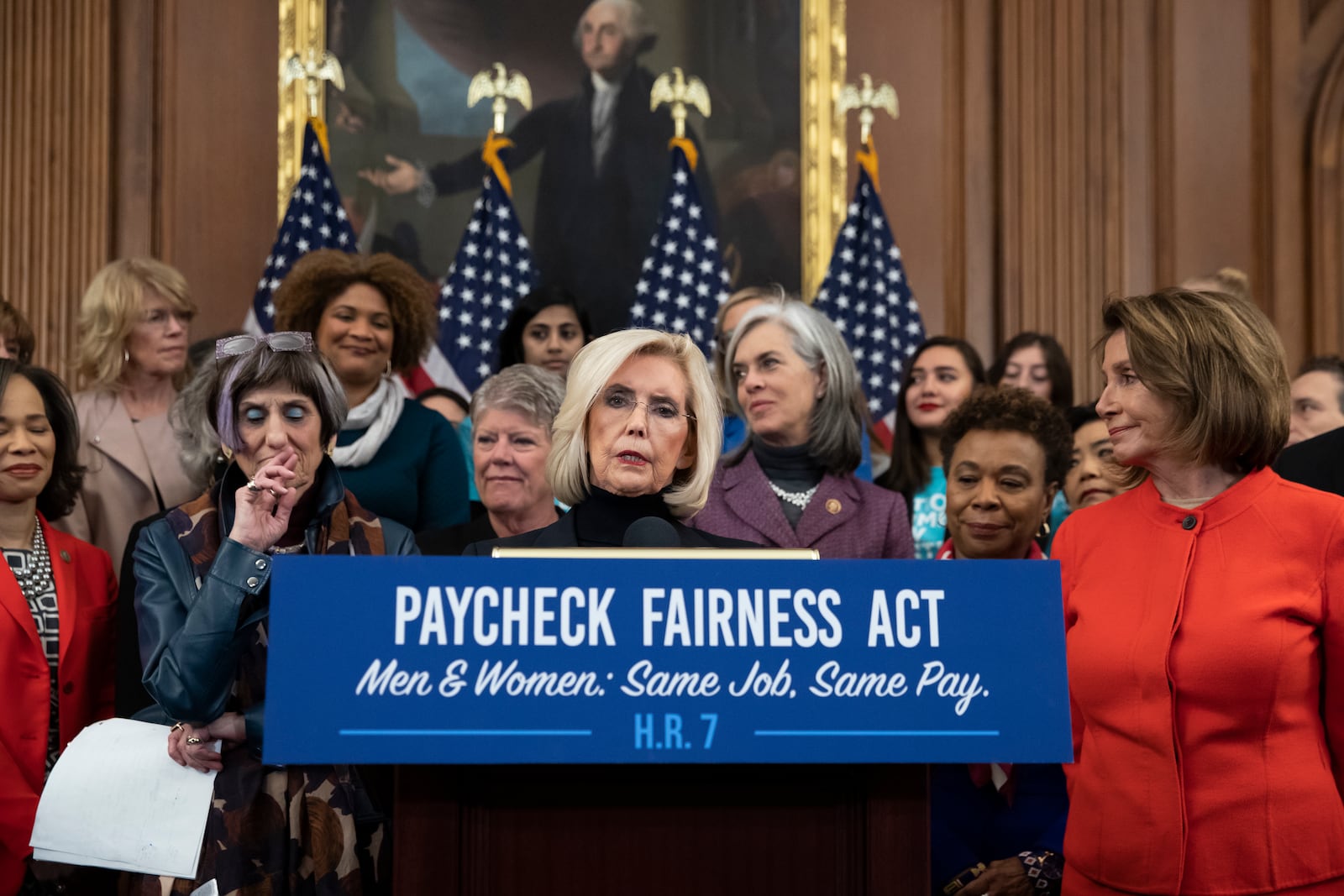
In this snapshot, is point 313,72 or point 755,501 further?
point 313,72

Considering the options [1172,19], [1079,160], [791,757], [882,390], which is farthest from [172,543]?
[1172,19]

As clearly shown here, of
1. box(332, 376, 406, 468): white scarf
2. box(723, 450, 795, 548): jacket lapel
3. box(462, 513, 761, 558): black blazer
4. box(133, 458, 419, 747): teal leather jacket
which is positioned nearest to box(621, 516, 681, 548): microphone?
box(462, 513, 761, 558): black blazer

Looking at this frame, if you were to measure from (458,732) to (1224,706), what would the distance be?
1.42 metres

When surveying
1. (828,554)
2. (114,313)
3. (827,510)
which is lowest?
(828,554)

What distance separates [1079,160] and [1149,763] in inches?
197

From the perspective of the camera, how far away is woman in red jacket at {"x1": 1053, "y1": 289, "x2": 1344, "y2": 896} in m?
2.36

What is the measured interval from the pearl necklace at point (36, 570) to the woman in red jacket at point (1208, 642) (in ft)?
8.14

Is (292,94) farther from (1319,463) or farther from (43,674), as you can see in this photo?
(1319,463)

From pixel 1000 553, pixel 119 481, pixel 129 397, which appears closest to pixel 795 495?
pixel 1000 553

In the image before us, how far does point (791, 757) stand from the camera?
66.1 inches

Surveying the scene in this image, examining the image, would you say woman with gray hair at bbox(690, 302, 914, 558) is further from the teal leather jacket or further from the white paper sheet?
the white paper sheet

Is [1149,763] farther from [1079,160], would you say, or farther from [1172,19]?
[1172,19]

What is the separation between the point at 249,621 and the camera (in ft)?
8.02

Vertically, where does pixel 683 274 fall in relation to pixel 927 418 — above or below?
above
